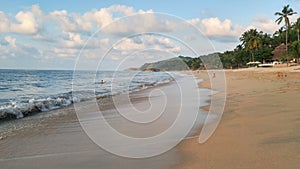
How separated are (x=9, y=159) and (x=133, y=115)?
474cm

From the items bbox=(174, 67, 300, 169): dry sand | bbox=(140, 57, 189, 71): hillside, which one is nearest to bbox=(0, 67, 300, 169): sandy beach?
bbox=(174, 67, 300, 169): dry sand

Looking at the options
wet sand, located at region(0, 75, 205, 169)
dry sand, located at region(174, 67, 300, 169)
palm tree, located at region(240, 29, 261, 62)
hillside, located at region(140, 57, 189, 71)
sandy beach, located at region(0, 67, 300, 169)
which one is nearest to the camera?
dry sand, located at region(174, 67, 300, 169)

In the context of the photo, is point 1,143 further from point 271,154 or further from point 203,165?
point 271,154

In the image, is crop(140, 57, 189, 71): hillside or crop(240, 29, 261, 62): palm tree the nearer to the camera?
crop(140, 57, 189, 71): hillside

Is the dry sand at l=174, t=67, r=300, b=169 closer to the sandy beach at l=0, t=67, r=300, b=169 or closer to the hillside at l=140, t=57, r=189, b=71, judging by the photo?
the sandy beach at l=0, t=67, r=300, b=169

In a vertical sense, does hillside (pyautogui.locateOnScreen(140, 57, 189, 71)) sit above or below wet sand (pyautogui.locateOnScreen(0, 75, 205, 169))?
above

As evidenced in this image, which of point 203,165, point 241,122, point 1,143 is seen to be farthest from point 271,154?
point 1,143

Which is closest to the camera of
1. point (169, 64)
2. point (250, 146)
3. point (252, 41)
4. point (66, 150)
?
point (250, 146)

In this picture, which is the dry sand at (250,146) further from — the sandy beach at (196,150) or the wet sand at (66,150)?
the wet sand at (66,150)

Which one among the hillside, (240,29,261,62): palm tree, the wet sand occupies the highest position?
(240,29,261,62): palm tree

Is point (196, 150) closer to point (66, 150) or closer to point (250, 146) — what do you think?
point (250, 146)

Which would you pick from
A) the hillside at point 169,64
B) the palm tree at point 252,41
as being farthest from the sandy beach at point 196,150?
the palm tree at point 252,41

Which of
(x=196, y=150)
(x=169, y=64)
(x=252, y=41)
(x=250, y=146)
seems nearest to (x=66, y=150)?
(x=196, y=150)

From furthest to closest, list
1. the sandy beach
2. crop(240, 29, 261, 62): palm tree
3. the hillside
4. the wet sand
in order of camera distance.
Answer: crop(240, 29, 261, 62): palm tree, the hillside, the wet sand, the sandy beach
